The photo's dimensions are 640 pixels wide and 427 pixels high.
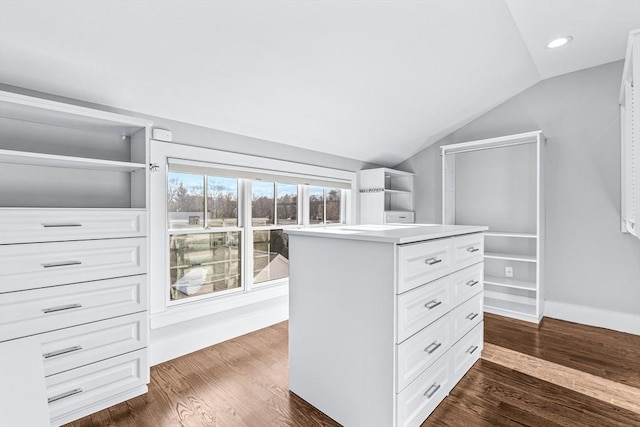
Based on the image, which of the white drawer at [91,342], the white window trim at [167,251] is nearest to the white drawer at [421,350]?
the white drawer at [91,342]

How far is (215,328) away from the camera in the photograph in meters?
2.80

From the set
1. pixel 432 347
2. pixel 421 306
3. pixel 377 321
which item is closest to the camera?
pixel 377 321

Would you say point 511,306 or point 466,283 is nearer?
point 466,283

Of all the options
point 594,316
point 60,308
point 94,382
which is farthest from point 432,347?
point 594,316

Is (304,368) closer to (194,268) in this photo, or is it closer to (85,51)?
(194,268)

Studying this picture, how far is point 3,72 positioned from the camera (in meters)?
1.78

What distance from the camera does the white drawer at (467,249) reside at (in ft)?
6.69

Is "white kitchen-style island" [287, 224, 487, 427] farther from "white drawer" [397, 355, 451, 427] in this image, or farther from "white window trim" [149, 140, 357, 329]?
"white window trim" [149, 140, 357, 329]

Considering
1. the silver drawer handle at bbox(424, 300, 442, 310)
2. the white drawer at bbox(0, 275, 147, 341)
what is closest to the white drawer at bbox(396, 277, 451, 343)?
the silver drawer handle at bbox(424, 300, 442, 310)

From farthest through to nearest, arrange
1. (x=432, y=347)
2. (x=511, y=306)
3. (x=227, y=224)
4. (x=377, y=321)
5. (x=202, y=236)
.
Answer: (x=511, y=306), (x=227, y=224), (x=202, y=236), (x=432, y=347), (x=377, y=321)

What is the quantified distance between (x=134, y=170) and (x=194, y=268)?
103 centimetres

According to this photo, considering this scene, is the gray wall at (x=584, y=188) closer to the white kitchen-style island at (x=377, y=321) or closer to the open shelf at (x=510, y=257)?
Result: the open shelf at (x=510, y=257)

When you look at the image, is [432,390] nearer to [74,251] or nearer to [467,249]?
[467,249]

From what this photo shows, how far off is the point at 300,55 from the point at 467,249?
1783 millimetres
